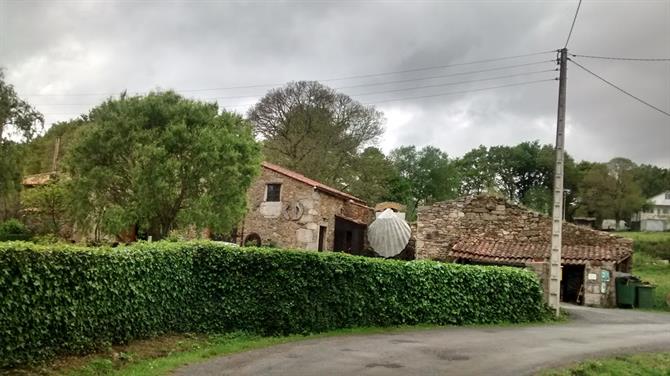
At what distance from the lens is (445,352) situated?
11.4 metres

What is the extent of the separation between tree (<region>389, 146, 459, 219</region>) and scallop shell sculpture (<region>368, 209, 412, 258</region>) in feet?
104

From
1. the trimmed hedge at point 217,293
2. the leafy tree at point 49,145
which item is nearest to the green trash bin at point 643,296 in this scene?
the trimmed hedge at point 217,293

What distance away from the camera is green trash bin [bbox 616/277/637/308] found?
2317 cm

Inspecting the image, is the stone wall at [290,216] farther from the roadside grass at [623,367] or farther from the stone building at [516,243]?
the roadside grass at [623,367]

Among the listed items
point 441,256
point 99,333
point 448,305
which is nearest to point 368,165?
point 441,256

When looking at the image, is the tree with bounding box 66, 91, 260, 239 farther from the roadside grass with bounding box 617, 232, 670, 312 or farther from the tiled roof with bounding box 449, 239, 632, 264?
the roadside grass with bounding box 617, 232, 670, 312

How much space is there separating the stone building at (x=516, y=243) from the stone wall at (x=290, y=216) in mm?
5022

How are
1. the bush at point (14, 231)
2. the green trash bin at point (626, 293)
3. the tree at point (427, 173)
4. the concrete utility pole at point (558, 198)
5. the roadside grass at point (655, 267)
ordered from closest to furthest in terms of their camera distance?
1. the concrete utility pole at point (558, 198)
2. the green trash bin at point (626, 293)
3. the roadside grass at point (655, 267)
4. the bush at point (14, 231)
5. the tree at point (427, 173)

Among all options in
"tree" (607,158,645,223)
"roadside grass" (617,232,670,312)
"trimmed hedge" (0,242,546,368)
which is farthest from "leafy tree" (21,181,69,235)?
"tree" (607,158,645,223)

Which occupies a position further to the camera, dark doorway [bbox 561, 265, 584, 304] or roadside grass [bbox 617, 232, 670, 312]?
dark doorway [bbox 561, 265, 584, 304]

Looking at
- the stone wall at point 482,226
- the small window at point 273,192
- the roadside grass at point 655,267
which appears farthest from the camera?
the small window at point 273,192

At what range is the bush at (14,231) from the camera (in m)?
27.4

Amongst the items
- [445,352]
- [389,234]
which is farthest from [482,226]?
[445,352]

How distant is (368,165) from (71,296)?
1505 inches
